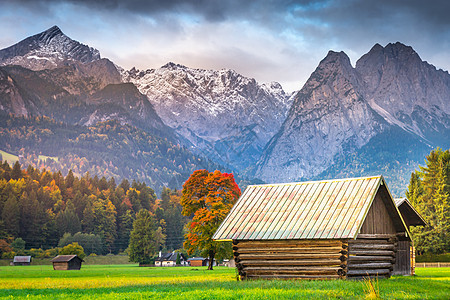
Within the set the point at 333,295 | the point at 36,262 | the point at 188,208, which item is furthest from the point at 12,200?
the point at 333,295

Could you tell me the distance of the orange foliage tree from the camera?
60.8 m

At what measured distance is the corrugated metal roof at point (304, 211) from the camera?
33250mm

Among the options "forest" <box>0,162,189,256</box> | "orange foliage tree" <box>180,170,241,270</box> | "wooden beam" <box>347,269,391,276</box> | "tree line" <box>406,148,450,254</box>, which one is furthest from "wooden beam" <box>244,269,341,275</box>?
A: "forest" <box>0,162,189,256</box>

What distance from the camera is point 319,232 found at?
33.2 metres

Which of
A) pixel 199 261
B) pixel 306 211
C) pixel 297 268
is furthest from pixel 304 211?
pixel 199 261

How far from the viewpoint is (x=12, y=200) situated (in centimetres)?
16575

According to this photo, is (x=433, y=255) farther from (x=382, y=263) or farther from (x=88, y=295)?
(x=88, y=295)

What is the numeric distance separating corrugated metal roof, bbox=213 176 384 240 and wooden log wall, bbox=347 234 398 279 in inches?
72.9

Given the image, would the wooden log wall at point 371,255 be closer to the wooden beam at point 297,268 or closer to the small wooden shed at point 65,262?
the wooden beam at point 297,268

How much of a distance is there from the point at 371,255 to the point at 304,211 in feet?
17.1

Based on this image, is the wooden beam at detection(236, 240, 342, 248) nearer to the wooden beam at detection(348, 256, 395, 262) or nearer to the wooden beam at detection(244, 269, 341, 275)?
the wooden beam at detection(348, 256, 395, 262)

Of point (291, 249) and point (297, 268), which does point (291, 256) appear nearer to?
point (291, 249)

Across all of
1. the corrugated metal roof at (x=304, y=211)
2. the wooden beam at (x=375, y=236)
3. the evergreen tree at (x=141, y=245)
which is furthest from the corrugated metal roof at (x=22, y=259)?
the wooden beam at (x=375, y=236)

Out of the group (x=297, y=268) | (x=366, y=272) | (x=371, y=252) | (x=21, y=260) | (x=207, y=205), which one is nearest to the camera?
(x=366, y=272)
